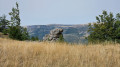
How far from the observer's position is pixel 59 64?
145 inches

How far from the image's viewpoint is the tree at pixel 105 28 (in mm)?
33844

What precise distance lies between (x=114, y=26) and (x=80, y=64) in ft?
119

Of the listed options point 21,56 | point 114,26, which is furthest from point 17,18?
point 21,56

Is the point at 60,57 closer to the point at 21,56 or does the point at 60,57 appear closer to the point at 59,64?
the point at 59,64

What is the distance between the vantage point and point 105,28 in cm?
3503

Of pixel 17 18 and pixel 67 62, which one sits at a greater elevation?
pixel 17 18

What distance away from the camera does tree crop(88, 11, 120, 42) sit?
33844 mm

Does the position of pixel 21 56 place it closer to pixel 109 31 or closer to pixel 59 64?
pixel 59 64

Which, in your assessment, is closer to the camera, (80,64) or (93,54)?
(80,64)

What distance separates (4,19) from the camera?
3083 inches

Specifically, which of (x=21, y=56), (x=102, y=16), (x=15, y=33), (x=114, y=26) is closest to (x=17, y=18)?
(x=15, y=33)

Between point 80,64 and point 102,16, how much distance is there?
3688cm

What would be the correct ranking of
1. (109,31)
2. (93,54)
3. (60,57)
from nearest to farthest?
(60,57), (93,54), (109,31)

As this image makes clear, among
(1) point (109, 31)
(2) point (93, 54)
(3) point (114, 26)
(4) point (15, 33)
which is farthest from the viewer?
(3) point (114, 26)
